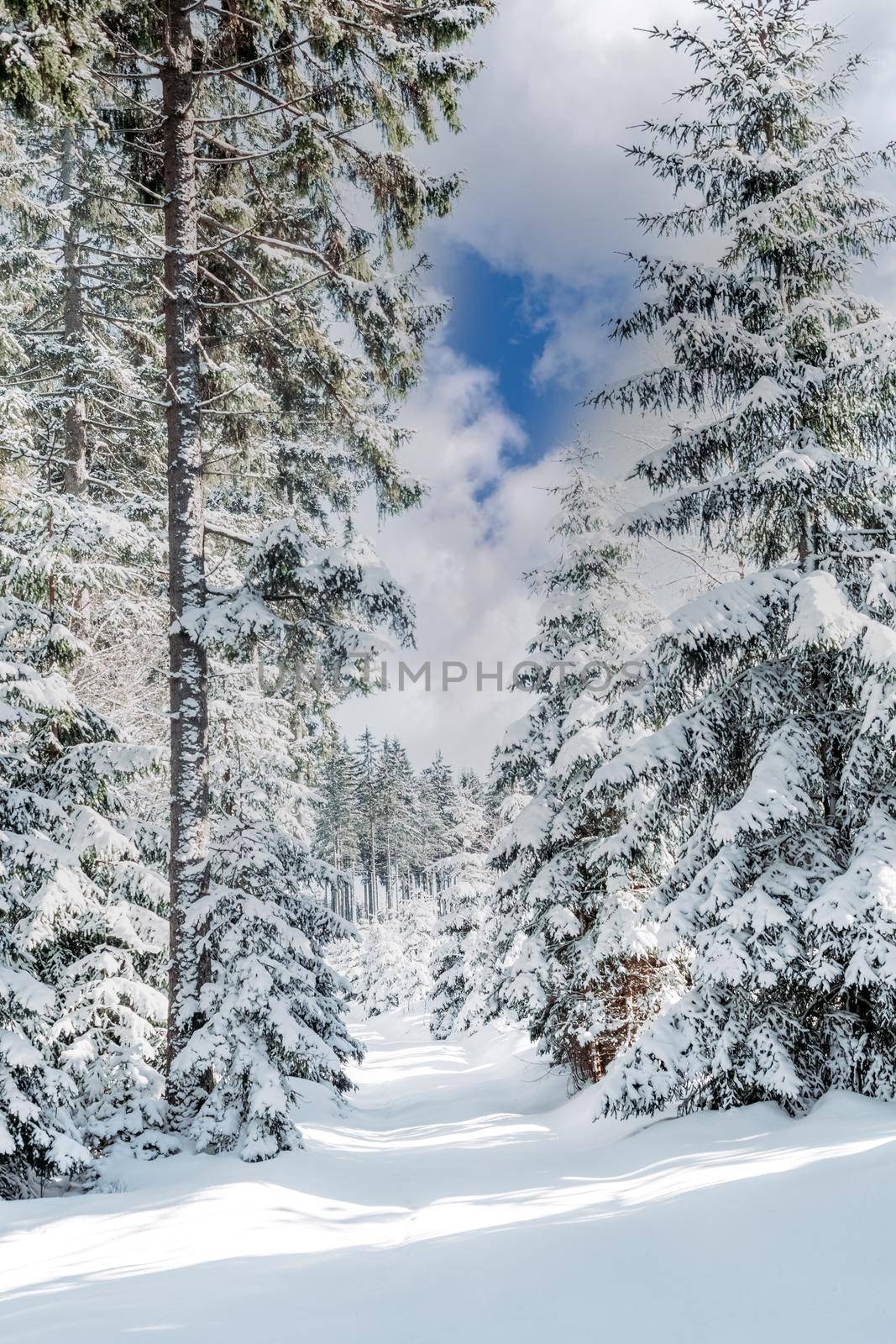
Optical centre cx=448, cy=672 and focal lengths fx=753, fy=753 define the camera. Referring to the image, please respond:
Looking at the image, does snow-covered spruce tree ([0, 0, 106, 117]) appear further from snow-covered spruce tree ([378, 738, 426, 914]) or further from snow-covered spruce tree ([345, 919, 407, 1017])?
snow-covered spruce tree ([378, 738, 426, 914])

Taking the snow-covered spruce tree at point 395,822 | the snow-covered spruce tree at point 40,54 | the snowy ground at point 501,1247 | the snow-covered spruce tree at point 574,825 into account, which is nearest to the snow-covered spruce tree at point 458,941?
the snow-covered spruce tree at point 574,825

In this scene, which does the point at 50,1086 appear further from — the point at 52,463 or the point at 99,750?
the point at 52,463

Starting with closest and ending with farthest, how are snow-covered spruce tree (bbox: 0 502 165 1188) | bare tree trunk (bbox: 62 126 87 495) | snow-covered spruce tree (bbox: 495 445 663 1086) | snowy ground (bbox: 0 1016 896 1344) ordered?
snowy ground (bbox: 0 1016 896 1344), snow-covered spruce tree (bbox: 0 502 165 1188), snow-covered spruce tree (bbox: 495 445 663 1086), bare tree trunk (bbox: 62 126 87 495)

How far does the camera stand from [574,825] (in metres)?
11.1

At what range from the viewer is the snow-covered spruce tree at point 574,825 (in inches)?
416

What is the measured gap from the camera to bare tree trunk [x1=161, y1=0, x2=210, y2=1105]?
7.55 metres

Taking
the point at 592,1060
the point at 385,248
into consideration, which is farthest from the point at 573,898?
the point at 385,248

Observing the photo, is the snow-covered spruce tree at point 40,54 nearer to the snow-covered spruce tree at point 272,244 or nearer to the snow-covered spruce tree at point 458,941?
the snow-covered spruce tree at point 272,244

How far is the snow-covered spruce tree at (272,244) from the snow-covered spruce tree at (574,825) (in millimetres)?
3905

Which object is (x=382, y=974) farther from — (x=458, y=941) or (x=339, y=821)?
(x=339, y=821)

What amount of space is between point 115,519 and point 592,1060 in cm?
1026

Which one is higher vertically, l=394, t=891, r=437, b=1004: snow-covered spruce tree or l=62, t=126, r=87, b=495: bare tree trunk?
l=62, t=126, r=87, b=495: bare tree trunk

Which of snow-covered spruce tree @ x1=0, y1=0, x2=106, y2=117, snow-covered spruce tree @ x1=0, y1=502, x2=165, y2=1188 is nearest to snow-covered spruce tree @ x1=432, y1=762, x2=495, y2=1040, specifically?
snow-covered spruce tree @ x1=0, y1=502, x2=165, y2=1188

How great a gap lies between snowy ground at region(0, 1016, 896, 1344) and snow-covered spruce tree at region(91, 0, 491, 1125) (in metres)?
1.97
